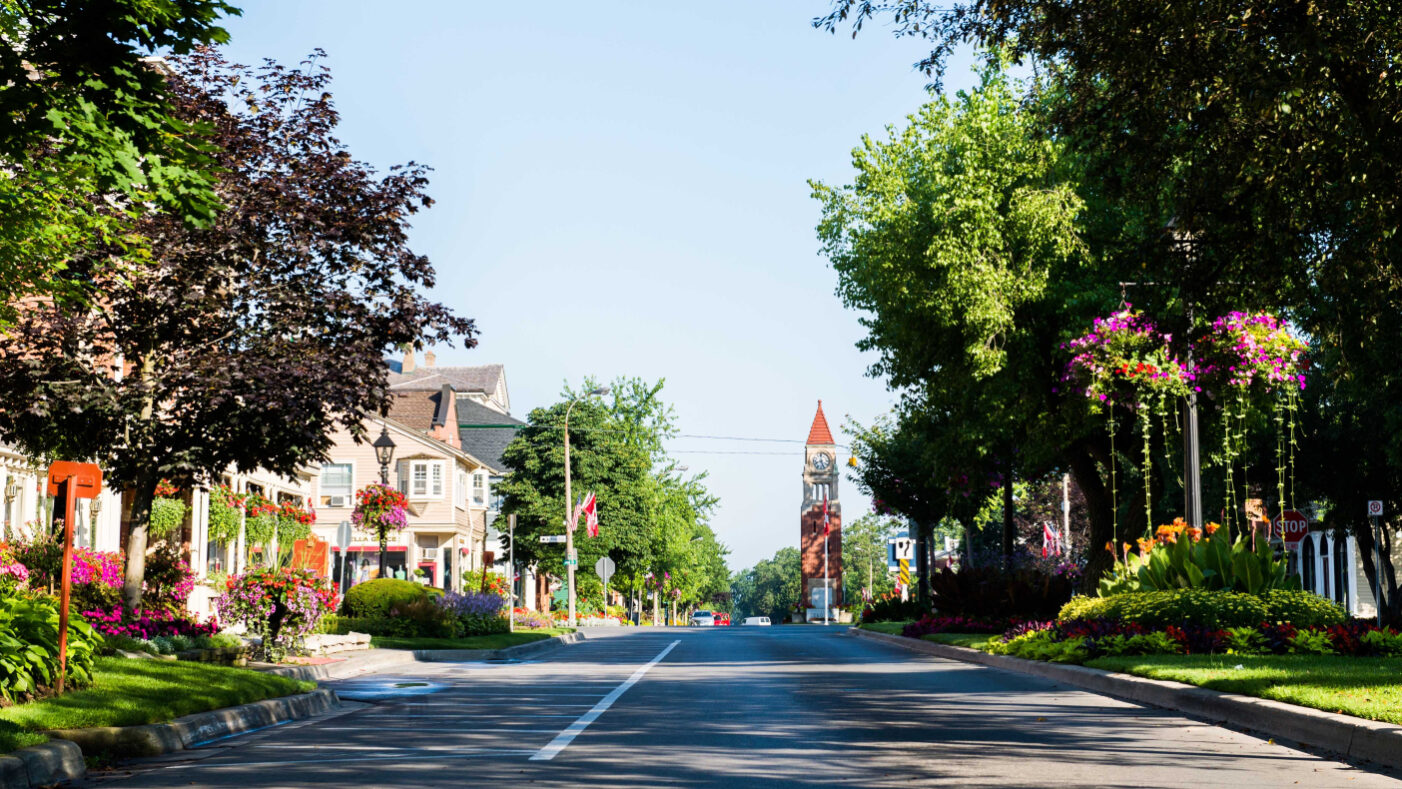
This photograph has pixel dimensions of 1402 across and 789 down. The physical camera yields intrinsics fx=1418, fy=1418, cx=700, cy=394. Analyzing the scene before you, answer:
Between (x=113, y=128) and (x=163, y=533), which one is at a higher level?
(x=113, y=128)

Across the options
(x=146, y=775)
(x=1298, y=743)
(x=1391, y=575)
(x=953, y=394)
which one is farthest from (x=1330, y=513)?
(x=146, y=775)

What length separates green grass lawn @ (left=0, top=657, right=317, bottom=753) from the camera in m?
10.2

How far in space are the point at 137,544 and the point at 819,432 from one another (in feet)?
420

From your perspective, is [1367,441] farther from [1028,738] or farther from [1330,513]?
[1028,738]

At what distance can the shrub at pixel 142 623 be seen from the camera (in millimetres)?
17953

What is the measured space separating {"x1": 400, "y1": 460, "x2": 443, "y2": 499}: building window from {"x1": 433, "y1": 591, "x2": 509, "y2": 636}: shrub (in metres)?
26.4

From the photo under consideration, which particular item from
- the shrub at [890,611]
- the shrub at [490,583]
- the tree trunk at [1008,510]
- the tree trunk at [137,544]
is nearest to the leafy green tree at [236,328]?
the tree trunk at [137,544]

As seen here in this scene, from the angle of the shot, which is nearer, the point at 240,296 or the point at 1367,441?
the point at 240,296

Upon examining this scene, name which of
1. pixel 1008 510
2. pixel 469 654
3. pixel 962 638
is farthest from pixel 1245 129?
pixel 1008 510

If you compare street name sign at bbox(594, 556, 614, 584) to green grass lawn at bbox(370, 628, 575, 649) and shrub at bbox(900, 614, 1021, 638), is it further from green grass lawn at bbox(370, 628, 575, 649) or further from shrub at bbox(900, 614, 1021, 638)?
shrub at bbox(900, 614, 1021, 638)

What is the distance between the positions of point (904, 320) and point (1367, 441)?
18010 millimetres

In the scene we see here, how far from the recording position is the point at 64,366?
56.4ft

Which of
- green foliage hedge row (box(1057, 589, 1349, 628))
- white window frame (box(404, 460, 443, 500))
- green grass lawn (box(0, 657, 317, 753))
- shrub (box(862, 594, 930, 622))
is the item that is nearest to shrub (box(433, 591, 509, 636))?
shrub (box(862, 594, 930, 622))

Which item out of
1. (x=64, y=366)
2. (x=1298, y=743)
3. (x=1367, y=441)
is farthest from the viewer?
(x=1367, y=441)
